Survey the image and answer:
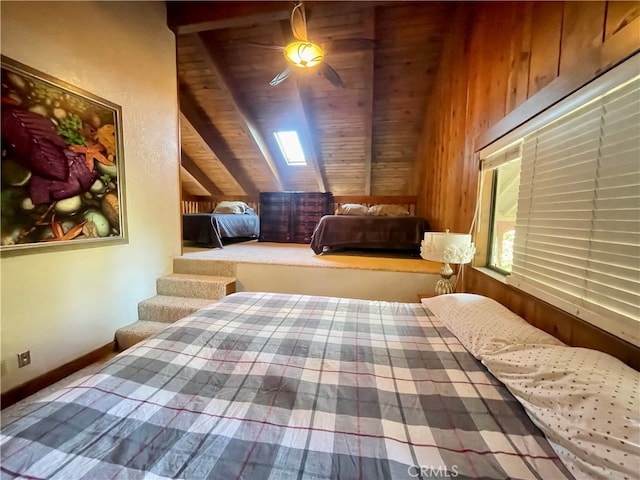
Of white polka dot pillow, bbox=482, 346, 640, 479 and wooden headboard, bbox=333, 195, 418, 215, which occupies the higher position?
wooden headboard, bbox=333, 195, 418, 215

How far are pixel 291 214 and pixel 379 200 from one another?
193cm

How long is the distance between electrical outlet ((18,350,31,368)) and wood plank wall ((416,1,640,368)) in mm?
2948

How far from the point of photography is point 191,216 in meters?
4.30

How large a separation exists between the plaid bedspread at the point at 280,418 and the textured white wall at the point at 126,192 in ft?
4.23

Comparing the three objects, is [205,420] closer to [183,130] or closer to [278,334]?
[278,334]

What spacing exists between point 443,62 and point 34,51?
394 cm

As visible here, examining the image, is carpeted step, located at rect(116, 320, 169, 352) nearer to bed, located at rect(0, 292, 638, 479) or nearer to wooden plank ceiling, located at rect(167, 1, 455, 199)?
bed, located at rect(0, 292, 638, 479)

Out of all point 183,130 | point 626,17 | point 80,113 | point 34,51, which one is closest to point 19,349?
point 80,113

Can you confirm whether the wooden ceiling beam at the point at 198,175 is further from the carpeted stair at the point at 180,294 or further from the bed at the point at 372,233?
the bed at the point at 372,233

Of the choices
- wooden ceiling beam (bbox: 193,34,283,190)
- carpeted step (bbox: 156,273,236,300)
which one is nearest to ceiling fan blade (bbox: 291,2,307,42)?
wooden ceiling beam (bbox: 193,34,283,190)

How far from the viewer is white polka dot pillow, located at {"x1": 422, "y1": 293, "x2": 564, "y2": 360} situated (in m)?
0.97

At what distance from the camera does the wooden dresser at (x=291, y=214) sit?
567 cm

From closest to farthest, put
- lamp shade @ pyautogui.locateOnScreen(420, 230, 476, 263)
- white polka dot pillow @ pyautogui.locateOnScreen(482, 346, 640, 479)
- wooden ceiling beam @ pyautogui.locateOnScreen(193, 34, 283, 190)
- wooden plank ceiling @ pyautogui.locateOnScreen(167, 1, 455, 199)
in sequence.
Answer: white polka dot pillow @ pyautogui.locateOnScreen(482, 346, 640, 479) → lamp shade @ pyautogui.locateOnScreen(420, 230, 476, 263) → wooden plank ceiling @ pyautogui.locateOnScreen(167, 1, 455, 199) → wooden ceiling beam @ pyautogui.locateOnScreen(193, 34, 283, 190)

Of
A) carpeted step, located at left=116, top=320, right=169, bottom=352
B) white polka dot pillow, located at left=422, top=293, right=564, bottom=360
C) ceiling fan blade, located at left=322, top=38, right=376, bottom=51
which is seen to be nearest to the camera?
white polka dot pillow, located at left=422, top=293, right=564, bottom=360
